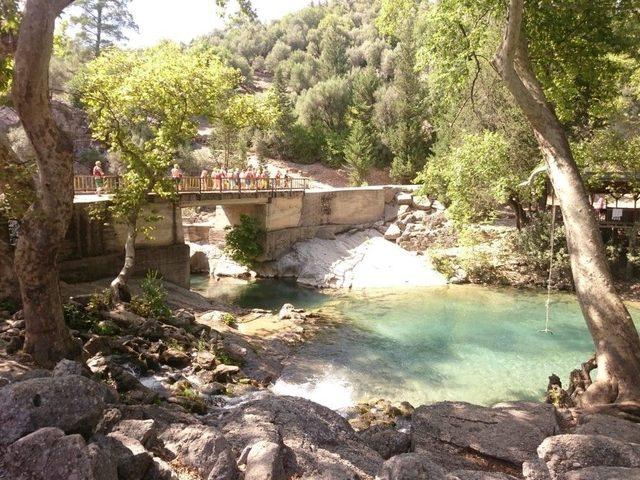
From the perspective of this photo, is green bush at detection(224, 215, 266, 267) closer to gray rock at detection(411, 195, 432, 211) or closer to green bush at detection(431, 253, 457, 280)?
green bush at detection(431, 253, 457, 280)

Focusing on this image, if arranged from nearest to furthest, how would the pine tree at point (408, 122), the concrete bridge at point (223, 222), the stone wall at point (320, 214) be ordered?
the concrete bridge at point (223, 222), the stone wall at point (320, 214), the pine tree at point (408, 122)

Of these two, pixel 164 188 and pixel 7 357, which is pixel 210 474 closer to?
pixel 7 357

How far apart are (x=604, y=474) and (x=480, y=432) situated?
2.63 m

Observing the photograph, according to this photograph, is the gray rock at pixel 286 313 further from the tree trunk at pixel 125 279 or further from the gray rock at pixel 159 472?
the gray rock at pixel 159 472

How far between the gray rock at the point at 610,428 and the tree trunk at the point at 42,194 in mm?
7672

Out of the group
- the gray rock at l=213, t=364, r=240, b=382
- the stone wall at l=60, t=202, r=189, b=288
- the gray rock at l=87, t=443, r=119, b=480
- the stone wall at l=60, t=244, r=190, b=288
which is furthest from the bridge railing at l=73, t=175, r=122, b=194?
the gray rock at l=87, t=443, r=119, b=480

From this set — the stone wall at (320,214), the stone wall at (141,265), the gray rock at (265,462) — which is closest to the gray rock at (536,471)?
the gray rock at (265,462)

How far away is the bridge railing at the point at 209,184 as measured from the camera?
1817 cm

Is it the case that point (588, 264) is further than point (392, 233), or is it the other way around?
point (392, 233)

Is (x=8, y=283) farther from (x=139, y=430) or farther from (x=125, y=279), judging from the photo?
(x=139, y=430)

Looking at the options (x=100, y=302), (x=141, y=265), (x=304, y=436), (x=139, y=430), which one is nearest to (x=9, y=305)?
(x=100, y=302)

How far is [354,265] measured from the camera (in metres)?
26.1

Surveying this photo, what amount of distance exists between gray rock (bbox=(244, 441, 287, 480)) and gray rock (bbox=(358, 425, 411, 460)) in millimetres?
2091

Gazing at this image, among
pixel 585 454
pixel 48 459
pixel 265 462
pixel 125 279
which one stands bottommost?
pixel 125 279
